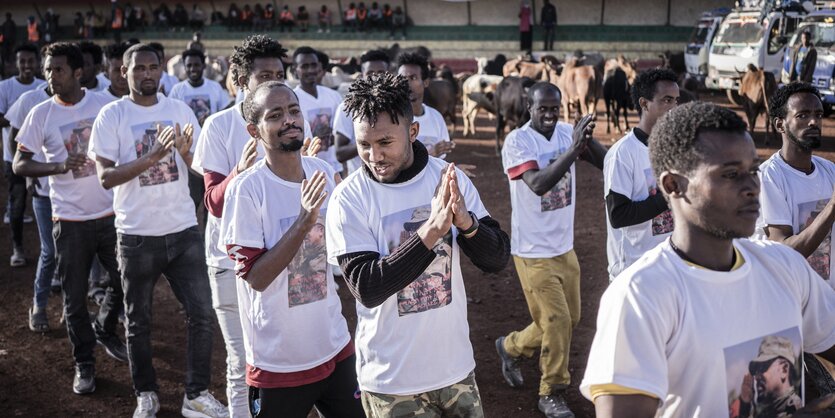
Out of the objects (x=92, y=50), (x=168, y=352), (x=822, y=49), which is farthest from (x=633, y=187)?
(x=822, y=49)

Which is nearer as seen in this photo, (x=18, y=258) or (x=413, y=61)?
(x=413, y=61)

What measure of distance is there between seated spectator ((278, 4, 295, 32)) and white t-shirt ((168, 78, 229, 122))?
30.4m

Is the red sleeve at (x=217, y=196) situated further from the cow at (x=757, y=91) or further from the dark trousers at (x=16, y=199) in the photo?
the cow at (x=757, y=91)

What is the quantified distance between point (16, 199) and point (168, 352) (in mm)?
3548

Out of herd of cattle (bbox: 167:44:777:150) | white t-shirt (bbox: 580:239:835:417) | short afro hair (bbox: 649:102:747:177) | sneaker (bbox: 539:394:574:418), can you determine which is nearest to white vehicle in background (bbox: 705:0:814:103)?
herd of cattle (bbox: 167:44:777:150)

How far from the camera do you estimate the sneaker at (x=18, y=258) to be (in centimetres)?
941

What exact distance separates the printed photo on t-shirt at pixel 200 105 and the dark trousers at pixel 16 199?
6.65 ft

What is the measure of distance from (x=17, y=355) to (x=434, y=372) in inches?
197

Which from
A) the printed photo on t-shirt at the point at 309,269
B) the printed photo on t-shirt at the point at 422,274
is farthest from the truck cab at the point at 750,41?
the printed photo on t-shirt at the point at 422,274

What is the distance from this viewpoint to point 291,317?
385cm

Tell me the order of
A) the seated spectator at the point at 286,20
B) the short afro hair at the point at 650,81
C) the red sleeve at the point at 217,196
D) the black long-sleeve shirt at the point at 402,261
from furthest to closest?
1. the seated spectator at the point at 286,20
2. the short afro hair at the point at 650,81
3. the red sleeve at the point at 217,196
4. the black long-sleeve shirt at the point at 402,261

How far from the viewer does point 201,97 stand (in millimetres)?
9750

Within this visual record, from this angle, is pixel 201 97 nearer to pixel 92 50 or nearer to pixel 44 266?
pixel 92 50

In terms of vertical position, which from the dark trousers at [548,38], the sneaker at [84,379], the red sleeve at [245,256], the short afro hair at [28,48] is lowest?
the dark trousers at [548,38]
